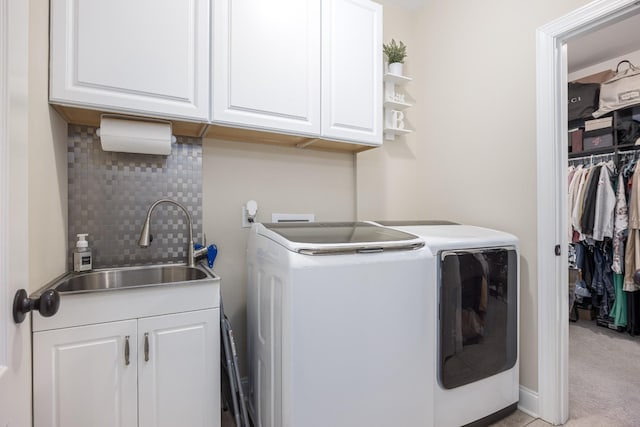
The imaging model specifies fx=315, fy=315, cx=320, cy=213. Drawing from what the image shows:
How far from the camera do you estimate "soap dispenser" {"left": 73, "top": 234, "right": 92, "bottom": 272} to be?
59.6 inches

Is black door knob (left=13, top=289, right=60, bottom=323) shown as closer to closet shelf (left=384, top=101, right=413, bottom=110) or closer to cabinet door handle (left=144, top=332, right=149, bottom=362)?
cabinet door handle (left=144, top=332, right=149, bottom=362)

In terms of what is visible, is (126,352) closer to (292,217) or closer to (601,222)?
(292,217)

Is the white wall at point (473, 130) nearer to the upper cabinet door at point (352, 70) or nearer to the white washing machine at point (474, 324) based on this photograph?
the white washing machine at point (474, 324)

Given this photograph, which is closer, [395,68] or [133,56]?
[133,56]

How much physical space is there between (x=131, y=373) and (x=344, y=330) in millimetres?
852

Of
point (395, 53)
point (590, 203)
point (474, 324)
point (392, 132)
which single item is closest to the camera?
point (474, 324)

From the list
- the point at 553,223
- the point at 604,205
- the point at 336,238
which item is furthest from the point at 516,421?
the point at 604,205

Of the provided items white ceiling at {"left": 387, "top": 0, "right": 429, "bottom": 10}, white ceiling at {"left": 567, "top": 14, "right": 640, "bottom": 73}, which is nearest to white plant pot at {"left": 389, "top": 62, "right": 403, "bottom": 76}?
white ceiling at {"left": 387, "top": 0, "right": 429, "bottom": 10}

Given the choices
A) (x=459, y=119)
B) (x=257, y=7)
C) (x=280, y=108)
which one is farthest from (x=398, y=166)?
(x=257, y=7)

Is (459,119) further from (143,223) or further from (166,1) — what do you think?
(143,223)

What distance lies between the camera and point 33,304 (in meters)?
0.68

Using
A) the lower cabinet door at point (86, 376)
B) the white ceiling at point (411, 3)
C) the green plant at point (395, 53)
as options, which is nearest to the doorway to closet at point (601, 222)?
the white ceiling at point (411, 3)

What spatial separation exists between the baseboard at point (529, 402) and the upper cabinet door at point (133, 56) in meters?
2.33

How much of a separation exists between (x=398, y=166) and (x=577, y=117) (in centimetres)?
244
